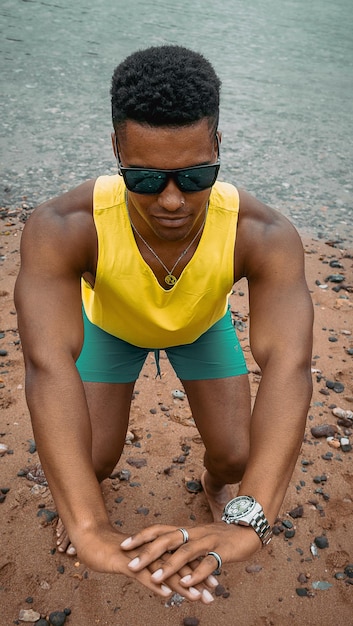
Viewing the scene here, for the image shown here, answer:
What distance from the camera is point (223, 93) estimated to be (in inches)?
373

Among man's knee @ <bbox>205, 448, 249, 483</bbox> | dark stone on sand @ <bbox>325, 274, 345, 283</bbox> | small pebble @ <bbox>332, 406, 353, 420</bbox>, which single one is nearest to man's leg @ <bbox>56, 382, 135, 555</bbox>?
man's knee @ <bbox>205, 448, 249, 483</bbox>

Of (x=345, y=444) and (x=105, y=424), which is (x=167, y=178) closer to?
(x=105, y=424)

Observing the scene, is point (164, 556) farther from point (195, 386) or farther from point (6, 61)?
point (6, 61)

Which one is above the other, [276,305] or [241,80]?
[276,305]

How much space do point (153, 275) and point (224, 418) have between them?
0.83m

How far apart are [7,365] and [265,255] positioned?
84.9 inches

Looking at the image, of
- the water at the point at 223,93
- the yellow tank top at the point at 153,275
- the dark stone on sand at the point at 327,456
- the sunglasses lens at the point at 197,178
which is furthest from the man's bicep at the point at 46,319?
the water at the point at 223,93

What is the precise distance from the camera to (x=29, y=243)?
2.42 meters

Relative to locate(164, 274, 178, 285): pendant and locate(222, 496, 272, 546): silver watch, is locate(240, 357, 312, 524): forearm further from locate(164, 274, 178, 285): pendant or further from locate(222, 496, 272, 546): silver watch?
locate(164, 274, 178, 285): pendant

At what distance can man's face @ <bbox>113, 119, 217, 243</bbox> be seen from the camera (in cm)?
212

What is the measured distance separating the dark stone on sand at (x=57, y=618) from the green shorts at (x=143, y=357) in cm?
97

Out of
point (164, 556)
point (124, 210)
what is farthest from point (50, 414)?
point (124, 210)

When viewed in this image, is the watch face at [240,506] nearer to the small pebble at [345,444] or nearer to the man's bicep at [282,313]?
the man's bicep at [282,313]

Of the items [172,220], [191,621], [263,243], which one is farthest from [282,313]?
[191,621]
